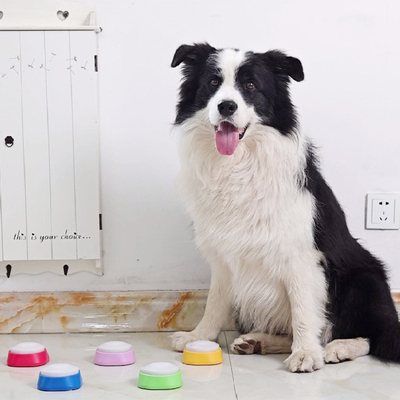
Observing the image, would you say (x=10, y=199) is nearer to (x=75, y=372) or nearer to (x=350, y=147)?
(x=75, y=372)

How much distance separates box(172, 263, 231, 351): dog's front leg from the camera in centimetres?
210

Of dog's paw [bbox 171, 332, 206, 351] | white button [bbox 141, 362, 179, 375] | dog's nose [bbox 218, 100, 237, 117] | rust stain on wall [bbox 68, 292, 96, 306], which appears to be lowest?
dog's paw [bbox 171, 332, 206, 351]

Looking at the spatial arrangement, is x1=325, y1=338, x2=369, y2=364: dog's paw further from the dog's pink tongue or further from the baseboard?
the dog's pink tongue

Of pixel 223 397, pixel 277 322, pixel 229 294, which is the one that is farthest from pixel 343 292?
pixel 223 397

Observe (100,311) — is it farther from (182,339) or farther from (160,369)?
(160,369)

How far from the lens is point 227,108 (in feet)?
5.90

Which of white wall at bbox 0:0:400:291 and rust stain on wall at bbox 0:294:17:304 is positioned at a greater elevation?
white wall at bbox 0:0:400:291

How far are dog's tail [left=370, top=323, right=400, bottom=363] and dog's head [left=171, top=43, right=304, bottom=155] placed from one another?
0.69m

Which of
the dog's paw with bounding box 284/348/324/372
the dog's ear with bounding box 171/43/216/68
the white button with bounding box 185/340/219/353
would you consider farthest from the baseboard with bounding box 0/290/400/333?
the dog's ear with bounding box 171/43/216/68

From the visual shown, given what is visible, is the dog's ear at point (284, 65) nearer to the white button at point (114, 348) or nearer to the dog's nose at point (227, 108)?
the dog's nose at point (227, 108)

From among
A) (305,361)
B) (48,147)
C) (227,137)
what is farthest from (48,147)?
(305,361)

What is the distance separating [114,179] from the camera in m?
2.35

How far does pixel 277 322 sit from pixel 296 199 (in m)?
0.43

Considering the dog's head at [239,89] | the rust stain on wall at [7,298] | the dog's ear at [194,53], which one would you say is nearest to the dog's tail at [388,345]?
the dog's head at [239,89]
